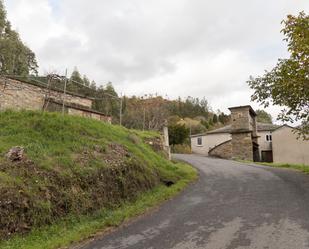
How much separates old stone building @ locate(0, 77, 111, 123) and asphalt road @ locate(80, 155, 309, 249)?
34.1 ft

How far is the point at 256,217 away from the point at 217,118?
5889cm

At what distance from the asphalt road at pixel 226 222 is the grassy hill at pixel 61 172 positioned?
1.51 meters

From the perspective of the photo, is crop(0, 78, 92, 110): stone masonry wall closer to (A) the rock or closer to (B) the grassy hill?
(B) the grassy hill

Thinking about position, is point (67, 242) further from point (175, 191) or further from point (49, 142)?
point (175, 191)

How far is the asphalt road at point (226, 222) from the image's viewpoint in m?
6.94

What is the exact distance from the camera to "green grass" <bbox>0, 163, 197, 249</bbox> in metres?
7.26

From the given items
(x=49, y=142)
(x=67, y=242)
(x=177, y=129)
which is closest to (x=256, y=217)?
(x=67, y=242)

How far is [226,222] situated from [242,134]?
979 inches

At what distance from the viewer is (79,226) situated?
8.59m

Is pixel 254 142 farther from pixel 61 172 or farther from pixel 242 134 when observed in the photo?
pixel 61 172

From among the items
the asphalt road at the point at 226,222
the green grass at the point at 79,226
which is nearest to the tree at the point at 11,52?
the green grass at the point at 79,226

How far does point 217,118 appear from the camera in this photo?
219 ft

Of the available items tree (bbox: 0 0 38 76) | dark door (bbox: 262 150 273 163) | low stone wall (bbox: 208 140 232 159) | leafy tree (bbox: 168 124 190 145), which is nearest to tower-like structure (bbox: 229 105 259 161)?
low stone wall (bbox: 208 140 232 159)

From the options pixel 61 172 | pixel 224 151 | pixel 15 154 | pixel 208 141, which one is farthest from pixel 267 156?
pixel 15 154
